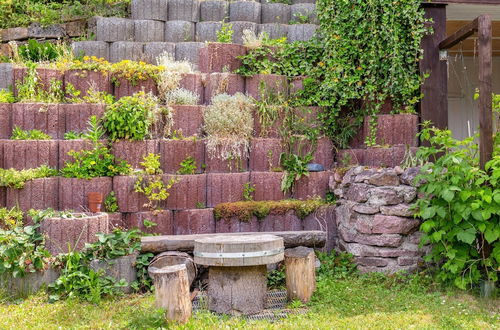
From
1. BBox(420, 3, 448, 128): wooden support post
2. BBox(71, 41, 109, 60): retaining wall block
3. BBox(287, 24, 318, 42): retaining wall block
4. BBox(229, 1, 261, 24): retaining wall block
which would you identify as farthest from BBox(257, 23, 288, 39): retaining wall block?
BBox(420, 3, 448, 128): wooden support post

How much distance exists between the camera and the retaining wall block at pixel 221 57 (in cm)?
770

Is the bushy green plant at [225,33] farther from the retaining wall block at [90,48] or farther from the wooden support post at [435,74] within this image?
the wooden support post at [435,74]

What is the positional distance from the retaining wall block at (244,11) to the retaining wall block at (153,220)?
15.9ft

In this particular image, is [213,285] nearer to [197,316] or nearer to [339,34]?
[197,316]

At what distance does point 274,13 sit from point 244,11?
62 centimetres

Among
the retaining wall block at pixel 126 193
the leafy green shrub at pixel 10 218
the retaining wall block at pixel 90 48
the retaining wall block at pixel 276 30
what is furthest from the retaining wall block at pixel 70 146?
the retaining wall block at pixel 276 30

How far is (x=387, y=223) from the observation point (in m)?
5.86

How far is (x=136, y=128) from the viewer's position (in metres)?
6.68

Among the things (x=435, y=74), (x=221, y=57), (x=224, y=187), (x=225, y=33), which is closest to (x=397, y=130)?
(x=435, y=74)

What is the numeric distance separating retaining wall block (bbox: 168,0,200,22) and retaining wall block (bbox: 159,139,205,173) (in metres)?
3.78

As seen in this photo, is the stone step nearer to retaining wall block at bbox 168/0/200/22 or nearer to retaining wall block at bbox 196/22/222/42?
retaining wall block at bbox 196/22/222/42

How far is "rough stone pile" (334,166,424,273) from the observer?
5.86 meters

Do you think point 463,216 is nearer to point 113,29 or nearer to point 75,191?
point 75,191

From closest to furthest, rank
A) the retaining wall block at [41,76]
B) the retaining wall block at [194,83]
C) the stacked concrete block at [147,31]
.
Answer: the retaining wall block at [41,76]
the retaining wall block at [194,83]
the stacked concrete block at [147,31]
